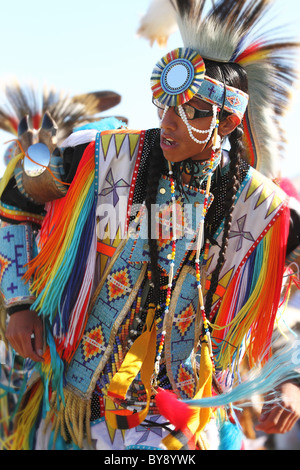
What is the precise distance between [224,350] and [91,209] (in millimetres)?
784

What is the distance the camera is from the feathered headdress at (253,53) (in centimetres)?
219

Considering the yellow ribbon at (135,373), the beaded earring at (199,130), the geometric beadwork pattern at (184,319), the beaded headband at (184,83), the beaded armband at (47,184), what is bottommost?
the yellow ribbon at (135,373)

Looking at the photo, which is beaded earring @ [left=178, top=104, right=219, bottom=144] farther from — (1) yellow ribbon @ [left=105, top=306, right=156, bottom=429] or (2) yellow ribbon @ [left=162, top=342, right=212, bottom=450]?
(2) yellow ribbon @ [left=162, top=342, right=212, bottom=450]

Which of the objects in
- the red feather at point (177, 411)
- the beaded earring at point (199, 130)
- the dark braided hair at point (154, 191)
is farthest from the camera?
the dark braided hair at point (154, 191)


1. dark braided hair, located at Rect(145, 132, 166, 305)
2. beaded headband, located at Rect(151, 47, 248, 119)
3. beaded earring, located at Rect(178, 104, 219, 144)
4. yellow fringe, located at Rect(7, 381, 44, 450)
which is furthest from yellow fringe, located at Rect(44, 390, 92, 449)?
beaded headband, located at Rect(151, 47, 248, 119)

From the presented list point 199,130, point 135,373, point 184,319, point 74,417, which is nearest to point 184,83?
point 199,130

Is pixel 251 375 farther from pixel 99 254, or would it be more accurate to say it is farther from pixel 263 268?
pixel 99 254

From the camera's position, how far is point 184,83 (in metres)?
2.06

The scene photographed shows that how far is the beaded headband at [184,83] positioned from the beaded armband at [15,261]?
2.68ft

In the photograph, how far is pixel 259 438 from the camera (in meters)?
4.20

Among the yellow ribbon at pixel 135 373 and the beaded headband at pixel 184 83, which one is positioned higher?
the beaded headband at pixel 184 83

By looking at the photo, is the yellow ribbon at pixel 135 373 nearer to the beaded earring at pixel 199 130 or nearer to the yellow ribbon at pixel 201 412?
the yellow ribbon at pixel 201 412

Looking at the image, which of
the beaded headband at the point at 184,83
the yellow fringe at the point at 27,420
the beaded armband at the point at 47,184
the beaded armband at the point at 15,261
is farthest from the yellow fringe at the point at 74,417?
the beaded headband at the point at 184,83

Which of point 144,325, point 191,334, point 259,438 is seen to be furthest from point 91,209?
point 259,438
